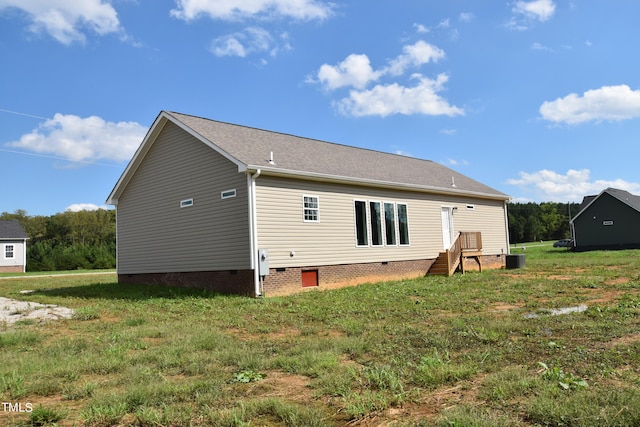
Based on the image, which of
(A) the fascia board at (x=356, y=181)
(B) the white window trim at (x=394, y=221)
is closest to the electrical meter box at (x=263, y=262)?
(A) the fascia board at (x=356, y=181)

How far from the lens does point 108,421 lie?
3938mm

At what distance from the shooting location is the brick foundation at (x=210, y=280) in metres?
13.2

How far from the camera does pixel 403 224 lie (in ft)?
59.2

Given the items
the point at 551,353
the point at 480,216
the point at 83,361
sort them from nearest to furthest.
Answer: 1. the point at 551,353
2. the point at 83,361
3. the point at 480,216

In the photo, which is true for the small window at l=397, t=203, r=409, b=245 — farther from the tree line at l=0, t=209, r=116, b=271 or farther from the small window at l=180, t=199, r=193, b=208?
the tree line at l=0, t=209, r=116, b=271

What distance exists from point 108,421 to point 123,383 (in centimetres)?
114

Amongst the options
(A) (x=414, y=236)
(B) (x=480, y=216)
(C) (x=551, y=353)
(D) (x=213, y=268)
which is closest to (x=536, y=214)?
(B) (x=480, y=216)

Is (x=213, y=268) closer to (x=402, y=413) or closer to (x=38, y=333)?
(x=38, y=333)

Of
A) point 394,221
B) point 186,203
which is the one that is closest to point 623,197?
point 394,221

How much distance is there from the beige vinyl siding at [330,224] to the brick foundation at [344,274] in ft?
0.66

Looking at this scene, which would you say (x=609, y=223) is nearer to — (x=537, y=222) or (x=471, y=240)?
(x=471, y=240)

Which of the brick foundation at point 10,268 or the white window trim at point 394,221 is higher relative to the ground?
the white window trim at point 394,221

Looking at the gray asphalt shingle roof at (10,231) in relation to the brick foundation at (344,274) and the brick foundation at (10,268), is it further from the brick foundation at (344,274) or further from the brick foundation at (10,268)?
the brick foundation at (344,274)

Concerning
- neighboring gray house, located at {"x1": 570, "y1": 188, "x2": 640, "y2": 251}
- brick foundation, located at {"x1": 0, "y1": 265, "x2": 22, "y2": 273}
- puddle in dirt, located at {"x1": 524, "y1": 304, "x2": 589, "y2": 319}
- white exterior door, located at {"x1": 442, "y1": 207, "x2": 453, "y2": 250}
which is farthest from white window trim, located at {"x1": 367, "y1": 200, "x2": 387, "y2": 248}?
brick foundation, located at {"x1": 0, "y1": 265, "x2": 22, "y2": 273}
